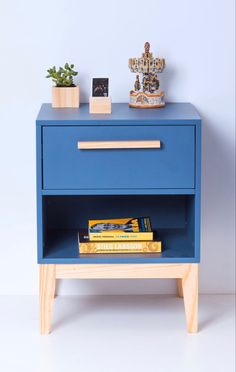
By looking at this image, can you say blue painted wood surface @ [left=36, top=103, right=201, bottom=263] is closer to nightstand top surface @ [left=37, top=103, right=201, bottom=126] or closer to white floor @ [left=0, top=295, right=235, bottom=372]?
nightstand top surface @ [left=37, top=103, right=201, bottom=126]

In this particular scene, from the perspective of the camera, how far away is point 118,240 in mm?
2768

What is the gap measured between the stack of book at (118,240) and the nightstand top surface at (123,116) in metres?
0.34

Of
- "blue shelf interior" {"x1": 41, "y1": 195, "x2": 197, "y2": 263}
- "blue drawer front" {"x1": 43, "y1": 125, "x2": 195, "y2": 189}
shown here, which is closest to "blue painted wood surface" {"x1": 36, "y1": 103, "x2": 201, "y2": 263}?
"blue drawer front" {"x1": 43, "y1": 125, "x2": 195, "y2": 189}

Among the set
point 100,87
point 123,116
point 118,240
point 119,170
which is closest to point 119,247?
point 118,240

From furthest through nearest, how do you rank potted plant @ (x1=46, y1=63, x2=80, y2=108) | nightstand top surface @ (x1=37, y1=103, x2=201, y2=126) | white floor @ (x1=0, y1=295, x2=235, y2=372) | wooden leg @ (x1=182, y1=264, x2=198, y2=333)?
potted plant @ (x1=46, y1=63, x2=80, y2=108) < wooden leg @ (x1=182, y1=264, x2=198, y2=333) < nightstand top surface @ (x1=37, y1=103, x2=201, y2=126) < white floor @ (x1=0, y1=295, x2=235, y2=372)

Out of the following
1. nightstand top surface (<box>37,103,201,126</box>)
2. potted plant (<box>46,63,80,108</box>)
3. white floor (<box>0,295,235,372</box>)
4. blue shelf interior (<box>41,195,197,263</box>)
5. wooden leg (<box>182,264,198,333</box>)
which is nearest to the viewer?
white floor (<box>0,295,235,372</box>)

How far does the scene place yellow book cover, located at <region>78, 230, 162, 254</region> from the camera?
275cm

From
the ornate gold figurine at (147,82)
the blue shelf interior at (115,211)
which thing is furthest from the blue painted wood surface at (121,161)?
the blue shelf interior at (115,211)

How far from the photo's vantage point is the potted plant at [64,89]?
2861 mm

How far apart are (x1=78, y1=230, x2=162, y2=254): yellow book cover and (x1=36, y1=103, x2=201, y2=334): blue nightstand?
0.03m

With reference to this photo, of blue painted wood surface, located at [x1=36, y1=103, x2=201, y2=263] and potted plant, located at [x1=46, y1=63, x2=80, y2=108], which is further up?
potted plant, located at [x1=46, y1=63, x2=80, y2=108]

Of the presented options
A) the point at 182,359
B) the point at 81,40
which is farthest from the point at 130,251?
the point at 81,40

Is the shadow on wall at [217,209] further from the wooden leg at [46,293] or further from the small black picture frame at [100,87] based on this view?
the wooden leg at [46,293]

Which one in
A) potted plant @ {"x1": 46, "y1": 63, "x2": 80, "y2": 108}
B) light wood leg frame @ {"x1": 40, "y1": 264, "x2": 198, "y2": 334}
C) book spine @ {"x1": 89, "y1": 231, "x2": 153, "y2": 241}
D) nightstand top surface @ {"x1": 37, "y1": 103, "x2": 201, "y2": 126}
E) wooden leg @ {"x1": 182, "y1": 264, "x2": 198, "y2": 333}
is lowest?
wooden leg @ {"x1": 182, "y1": 264, "x2": 198, "y2": 333}
